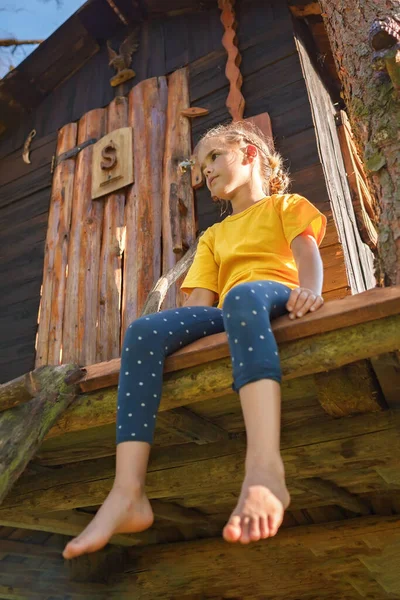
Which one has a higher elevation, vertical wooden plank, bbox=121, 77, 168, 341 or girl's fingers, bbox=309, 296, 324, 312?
vertical wooden plank, bbox=121, 77, 168, 341

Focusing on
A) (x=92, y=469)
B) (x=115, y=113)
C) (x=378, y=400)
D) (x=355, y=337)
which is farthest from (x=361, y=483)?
(x=115, y=113)

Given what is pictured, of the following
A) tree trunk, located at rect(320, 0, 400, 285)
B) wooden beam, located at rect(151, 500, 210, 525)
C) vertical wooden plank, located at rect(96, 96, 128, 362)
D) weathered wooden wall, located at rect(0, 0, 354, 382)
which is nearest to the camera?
tree trunk, located at rect(320, 0, 400, 285)

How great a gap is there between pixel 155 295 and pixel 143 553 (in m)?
2.09

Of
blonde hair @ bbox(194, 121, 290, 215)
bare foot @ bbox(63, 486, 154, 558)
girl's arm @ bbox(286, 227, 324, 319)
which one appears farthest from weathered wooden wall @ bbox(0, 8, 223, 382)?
bare foot @ bbox(63, 486, 154, 558)

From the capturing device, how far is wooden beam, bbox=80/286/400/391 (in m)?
1.85

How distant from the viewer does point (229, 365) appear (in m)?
2.13

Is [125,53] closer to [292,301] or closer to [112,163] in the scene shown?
[112,163]

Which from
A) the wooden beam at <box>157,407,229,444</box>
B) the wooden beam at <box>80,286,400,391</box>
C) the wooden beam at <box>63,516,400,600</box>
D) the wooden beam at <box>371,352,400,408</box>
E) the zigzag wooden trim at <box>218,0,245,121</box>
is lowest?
the wooden beam at <box>63,516,400,600</box>

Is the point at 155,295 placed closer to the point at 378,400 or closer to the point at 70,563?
the point at 378,400

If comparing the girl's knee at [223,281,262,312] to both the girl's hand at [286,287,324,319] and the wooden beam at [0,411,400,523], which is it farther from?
the wooden beam at [0,411,400,523]

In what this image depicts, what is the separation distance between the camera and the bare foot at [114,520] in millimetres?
1684

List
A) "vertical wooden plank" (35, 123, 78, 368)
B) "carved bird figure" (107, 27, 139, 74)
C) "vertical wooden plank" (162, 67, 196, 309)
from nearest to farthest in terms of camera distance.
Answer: "vertical wooden plank" (162, 67, 196, 309)
"vertical wooden plank" (35, 123, 78, 368)
"carved bird figure" (107, 27, 139, 74)

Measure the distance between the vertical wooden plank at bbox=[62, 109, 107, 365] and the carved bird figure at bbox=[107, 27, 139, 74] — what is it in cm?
57

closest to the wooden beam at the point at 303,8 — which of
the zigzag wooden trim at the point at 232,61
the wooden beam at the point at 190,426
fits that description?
the zigzag wooden trim at the point at 232,61
